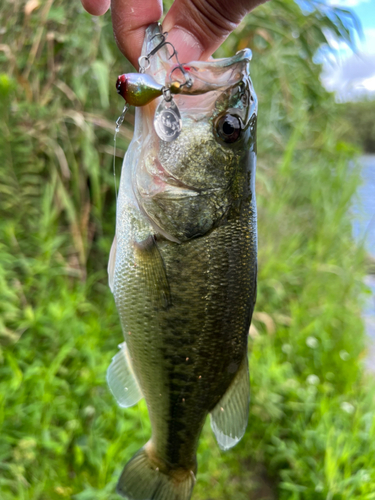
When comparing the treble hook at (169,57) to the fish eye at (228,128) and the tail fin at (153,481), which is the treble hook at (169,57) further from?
the tail fin at (153,481)

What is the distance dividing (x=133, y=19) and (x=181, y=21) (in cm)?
18

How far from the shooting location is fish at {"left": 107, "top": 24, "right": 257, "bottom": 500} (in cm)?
99

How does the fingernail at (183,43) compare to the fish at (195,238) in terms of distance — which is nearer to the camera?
the fish at (195,238)

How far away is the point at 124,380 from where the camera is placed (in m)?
1.15

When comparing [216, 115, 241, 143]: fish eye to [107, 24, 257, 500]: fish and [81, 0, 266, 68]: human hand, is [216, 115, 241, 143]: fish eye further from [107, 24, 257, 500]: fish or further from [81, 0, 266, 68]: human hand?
[81, 0, 266, 68]: human hand

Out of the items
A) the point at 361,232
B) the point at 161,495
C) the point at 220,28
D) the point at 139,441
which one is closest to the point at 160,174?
the point at 220,28

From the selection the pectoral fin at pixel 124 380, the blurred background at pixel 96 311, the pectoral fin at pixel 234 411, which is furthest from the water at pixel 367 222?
the pectoral fin at pixel 124 380

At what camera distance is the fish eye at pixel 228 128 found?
3.24ft

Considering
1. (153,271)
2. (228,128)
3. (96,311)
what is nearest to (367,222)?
(96,311)

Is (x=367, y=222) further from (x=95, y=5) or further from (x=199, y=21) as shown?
(x=95, y=5)

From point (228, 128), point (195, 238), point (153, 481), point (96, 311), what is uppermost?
point (228, 128)

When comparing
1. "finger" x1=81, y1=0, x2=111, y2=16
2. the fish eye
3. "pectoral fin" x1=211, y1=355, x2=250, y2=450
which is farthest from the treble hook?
"pectoral fin" x1=211, y1=355, x2=250, y2=450

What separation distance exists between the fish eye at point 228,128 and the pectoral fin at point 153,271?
1.18ft

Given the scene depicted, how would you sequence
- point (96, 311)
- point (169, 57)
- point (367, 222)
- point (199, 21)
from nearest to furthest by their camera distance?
point (169, 57) < point (199, 21) < point (96, 311) < point (367, 222)
